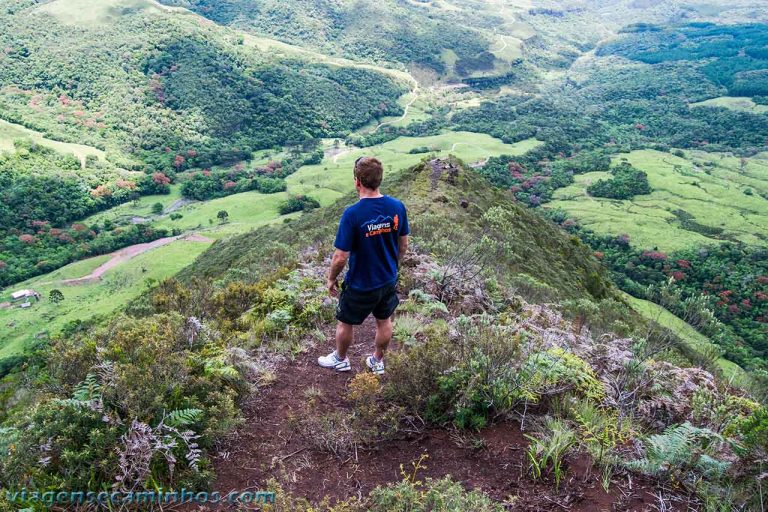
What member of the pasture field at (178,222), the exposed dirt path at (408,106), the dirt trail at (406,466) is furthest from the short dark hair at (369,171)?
the exposed dirt path at (408,106)

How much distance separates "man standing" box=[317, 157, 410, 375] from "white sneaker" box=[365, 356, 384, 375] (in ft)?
0.08

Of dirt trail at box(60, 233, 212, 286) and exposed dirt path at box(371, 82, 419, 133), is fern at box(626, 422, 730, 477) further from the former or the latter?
exposed dirt path at box(371, 82, 419, 133)

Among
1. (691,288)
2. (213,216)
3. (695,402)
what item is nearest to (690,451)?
(695,402)

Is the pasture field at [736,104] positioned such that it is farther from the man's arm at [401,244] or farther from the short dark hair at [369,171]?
the short dark hair at [369,171]

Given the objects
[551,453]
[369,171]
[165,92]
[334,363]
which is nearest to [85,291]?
[334,363]

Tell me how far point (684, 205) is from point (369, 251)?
87.1 meters

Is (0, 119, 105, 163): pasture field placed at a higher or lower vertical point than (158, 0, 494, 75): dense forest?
lower

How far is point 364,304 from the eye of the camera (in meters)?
4.75

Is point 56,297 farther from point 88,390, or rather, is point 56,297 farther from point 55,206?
point 88,390

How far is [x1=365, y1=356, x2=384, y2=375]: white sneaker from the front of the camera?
5184 millimetres

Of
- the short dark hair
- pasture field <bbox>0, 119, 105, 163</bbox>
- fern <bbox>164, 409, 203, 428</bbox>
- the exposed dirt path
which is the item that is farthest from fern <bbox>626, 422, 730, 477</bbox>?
the exposed dirt path

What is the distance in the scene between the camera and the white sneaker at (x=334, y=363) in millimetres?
5418

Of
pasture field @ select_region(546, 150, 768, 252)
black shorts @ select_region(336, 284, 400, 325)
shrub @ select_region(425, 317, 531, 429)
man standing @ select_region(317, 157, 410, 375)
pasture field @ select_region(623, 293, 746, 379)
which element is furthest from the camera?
pasture field @ select_region(546, 150, 768, 252)

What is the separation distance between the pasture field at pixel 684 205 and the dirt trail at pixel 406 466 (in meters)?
64.5
